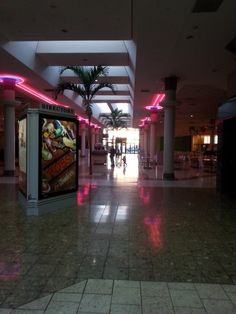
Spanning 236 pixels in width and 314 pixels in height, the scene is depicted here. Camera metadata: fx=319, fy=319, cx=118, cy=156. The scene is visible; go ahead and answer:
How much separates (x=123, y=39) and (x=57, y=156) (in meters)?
4.50

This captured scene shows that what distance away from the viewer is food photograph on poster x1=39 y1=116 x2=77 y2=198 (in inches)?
249

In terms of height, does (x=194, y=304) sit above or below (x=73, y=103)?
below

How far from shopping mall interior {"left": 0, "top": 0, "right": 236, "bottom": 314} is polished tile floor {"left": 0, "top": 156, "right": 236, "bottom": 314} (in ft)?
0.06

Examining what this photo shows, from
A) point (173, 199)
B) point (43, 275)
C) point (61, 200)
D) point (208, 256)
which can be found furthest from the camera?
point (173, 199)

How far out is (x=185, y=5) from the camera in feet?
20.5

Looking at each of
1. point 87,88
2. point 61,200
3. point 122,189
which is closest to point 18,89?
point 87,88

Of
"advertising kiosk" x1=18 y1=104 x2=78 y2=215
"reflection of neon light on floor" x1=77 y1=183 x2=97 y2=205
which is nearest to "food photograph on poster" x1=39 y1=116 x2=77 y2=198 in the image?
"advertising kiosk" x1=18 y1=104 x2=78 y2=215

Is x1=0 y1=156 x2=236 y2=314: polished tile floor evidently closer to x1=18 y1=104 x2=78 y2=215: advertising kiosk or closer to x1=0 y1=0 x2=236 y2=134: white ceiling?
x1=18 y1=104 x2=78 y2=215: advertising kiosk

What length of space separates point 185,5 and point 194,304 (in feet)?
18.0

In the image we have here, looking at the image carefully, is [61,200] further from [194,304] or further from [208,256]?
[194,304]

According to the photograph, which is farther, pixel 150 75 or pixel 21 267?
pixel 150 75

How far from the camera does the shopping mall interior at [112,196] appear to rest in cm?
319

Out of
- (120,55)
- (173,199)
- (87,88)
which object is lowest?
(173,199)

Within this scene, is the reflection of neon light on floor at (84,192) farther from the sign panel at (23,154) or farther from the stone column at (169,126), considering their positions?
the stone column at (169,126)
